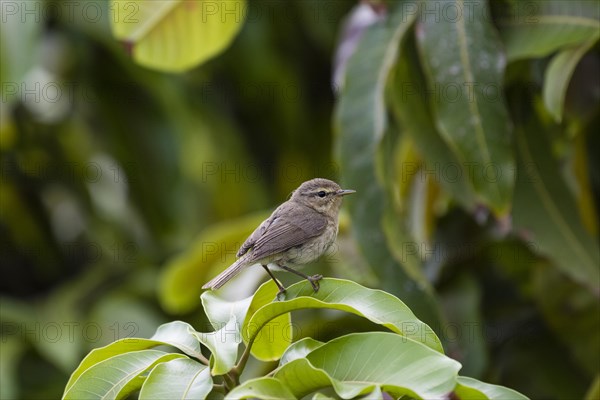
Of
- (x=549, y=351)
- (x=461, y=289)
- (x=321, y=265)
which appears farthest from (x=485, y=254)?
→ (x=321, y=265)

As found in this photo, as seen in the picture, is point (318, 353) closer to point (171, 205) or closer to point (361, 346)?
point (361, 346)

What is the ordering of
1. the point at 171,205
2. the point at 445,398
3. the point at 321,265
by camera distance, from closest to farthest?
the point at 445,398 < the point at 321,265 < the point at 171,205

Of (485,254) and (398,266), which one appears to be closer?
(398,266)

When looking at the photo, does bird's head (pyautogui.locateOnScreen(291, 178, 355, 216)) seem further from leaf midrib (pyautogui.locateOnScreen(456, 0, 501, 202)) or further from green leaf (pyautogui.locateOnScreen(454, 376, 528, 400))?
green leaf (pyautogui.locateOnScreen(454, 376, 528, 400))

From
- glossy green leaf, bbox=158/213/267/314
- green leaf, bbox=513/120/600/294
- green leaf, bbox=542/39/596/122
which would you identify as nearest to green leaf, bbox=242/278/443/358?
green leaf, bbox=542/39/596/122

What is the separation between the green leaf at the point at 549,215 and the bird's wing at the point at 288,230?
1085mm

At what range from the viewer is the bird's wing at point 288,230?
3.24m

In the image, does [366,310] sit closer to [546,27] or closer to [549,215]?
[549,215]

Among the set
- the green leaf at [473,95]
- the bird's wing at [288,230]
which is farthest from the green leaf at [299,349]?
the green leaf at [473,95]

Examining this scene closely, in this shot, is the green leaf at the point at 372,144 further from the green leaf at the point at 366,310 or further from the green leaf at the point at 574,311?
Answer: the green leaf at the point at 366,310

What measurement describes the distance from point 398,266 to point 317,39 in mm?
3604

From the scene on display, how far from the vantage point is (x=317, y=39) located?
7.10 m

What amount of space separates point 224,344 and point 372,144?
1.77 meters

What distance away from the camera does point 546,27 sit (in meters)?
3.93
